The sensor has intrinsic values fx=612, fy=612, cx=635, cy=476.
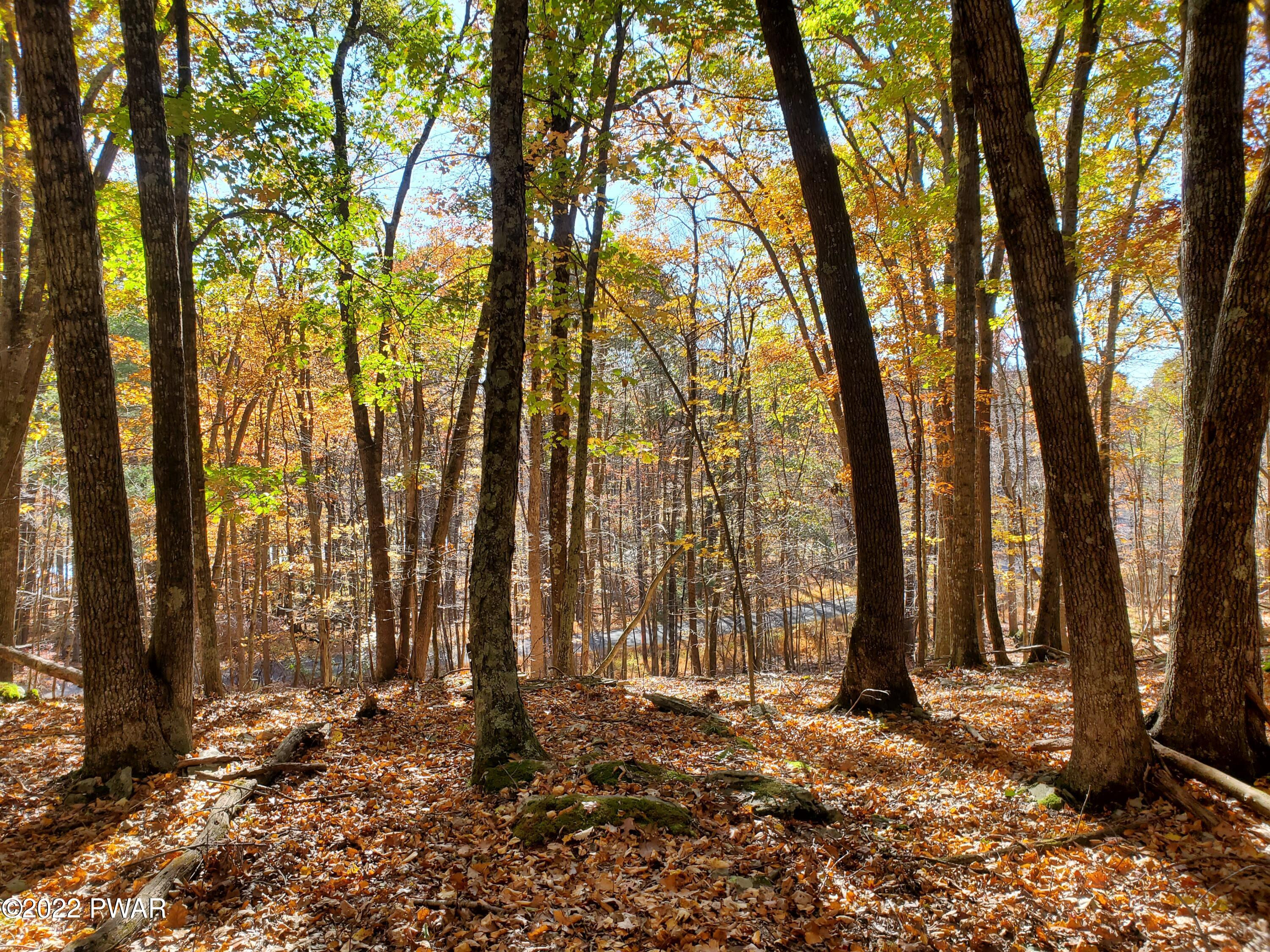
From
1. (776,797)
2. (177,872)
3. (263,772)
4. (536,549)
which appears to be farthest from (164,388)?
(776,797)

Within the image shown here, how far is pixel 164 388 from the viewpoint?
5.57m

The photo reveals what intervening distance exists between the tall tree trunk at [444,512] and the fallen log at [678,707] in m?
4.45

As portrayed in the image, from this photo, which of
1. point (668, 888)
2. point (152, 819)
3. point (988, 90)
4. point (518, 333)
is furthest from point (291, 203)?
point (668, 888)

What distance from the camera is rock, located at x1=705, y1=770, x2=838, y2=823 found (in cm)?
421

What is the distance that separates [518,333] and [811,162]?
13.3 ft

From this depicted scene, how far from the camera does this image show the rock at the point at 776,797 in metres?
4.21

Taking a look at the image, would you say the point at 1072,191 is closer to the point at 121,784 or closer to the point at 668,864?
the point at 668,864

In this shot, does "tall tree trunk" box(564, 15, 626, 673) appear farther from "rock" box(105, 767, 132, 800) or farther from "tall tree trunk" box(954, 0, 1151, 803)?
"rock" box(105, 767, 132, 800)

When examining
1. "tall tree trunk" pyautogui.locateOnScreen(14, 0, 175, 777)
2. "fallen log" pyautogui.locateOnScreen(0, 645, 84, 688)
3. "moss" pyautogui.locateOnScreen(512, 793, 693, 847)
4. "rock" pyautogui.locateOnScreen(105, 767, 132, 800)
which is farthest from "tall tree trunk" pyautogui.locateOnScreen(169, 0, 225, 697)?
"moss" pyautogui.locateOnScreen(512, 793, 693, 847)

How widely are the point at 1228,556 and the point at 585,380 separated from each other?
22.9 ft

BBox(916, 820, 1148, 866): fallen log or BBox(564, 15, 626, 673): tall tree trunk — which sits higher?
BBox(564, 15, 626, 673): tall tree trunk

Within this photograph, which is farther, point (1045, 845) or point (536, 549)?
point (536, 549)

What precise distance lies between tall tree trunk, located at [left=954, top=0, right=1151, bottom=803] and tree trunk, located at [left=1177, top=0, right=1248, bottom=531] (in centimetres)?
73

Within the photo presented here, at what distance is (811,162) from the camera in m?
6.68
